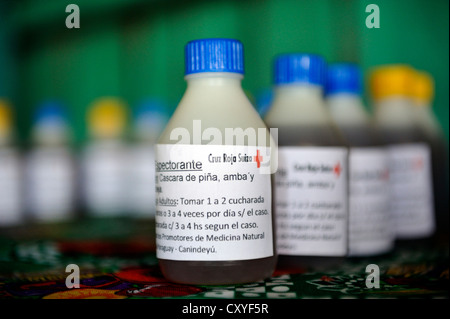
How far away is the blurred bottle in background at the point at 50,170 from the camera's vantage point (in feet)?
3.10

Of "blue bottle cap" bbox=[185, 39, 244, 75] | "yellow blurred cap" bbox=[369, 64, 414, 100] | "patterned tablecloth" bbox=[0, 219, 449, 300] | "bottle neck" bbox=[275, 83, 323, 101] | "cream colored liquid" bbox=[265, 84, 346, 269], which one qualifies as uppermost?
"yellow blurred cap" bbox=[369, 64, 414, 100]

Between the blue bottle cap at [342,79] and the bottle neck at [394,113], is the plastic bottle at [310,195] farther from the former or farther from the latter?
the bottle neck at [394,113]

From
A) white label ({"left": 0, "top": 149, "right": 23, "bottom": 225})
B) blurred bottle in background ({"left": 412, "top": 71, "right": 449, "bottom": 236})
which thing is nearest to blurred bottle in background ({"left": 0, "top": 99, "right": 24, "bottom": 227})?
white label ({"left": 0, "top": 149, "right": 23, "bottom": 225})

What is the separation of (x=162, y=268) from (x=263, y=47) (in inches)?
18.6

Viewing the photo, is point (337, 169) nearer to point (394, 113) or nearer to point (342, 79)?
point (342, 79)

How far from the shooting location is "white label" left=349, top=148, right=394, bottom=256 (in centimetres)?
56

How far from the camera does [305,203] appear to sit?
490 mm

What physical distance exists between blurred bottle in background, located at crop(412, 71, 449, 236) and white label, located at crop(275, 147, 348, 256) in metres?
0.27

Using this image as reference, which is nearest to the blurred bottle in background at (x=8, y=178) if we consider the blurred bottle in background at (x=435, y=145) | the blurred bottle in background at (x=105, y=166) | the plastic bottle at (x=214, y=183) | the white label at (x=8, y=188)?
the white label at (x=8, y=188)

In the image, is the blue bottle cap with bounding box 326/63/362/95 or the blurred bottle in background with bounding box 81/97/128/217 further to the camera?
the blurred bottle in background with bounding box 81/97/128/217

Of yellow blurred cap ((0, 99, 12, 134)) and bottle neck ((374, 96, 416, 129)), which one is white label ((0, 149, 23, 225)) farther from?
bottle neck ((374, 96, 416, 129))

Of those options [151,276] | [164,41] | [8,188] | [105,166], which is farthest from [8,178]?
[151,276]

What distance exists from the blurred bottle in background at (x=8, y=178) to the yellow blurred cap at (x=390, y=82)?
577mm
